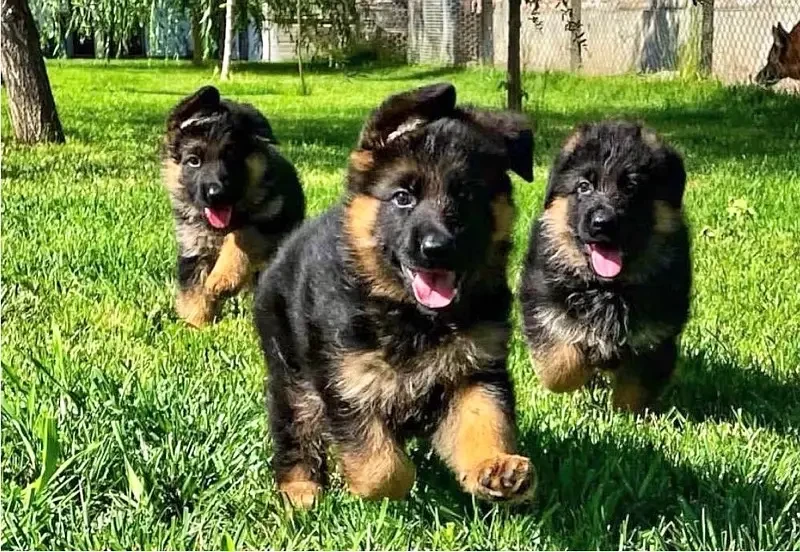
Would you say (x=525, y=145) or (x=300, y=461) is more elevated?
(x=525, y=145)

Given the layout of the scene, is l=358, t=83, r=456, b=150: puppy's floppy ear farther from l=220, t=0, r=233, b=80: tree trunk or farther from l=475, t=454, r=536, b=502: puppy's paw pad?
l=220, t=0, r=233, b=80: tree trunk

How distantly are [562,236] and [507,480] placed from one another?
2119 mm

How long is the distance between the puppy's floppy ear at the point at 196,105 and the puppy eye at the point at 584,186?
2.08 metres

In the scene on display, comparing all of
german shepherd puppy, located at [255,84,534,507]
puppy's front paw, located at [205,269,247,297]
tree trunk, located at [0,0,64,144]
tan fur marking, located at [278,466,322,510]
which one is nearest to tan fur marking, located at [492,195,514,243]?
german shepherd puppy, located at [255,84,534,507]

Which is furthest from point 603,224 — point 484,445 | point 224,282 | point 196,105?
point 196,105

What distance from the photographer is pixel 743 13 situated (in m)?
18.8

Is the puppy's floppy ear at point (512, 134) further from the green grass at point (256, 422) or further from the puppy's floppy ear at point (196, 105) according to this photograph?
the puppy's floppy ear at point (196, 105)

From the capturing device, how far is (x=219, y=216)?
6059mm

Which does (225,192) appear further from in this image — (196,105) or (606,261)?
(606,261)

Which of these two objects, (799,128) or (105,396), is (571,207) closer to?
(105,396)

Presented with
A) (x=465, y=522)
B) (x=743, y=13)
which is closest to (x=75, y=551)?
(x=465, y=522)

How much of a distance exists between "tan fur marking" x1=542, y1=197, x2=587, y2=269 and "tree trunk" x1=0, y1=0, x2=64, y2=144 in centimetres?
902

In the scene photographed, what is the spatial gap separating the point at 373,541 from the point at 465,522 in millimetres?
287

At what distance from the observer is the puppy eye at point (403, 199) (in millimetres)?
3232
